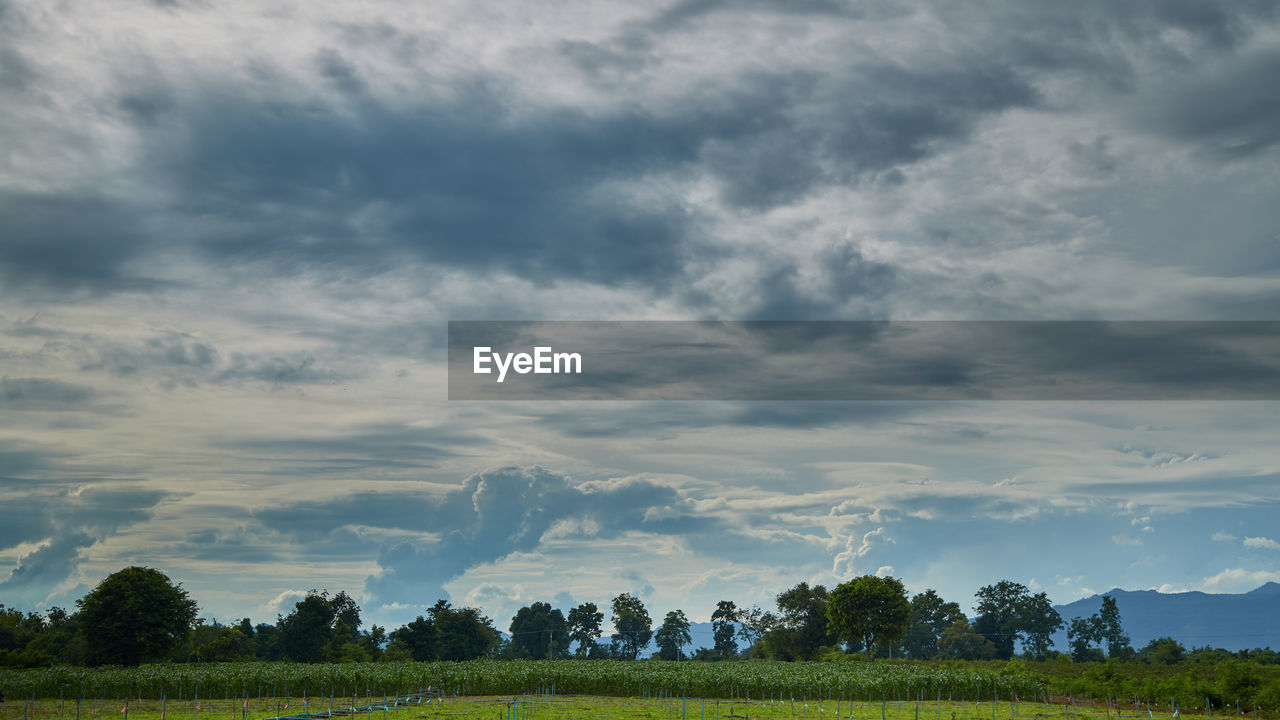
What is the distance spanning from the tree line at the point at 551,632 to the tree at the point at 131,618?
11cm

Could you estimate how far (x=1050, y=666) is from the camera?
94.5 metres

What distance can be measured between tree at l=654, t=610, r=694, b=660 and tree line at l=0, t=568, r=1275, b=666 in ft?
Answer: 0.87

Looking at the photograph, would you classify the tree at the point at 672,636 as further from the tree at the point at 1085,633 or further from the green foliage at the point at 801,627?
the tree at the point at 1085,633

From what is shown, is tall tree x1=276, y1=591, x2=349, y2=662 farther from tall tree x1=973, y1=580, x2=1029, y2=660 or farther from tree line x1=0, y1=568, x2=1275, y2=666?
tall tree x1=973, y1=580, x2=1029, y2=660

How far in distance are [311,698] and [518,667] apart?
17.9m

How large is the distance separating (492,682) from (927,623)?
127m

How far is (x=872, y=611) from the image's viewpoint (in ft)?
366

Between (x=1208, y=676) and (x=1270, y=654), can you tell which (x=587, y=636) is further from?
(x=1208, y=676)

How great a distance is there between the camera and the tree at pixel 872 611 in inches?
4402

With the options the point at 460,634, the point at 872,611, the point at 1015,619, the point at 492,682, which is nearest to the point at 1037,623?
the point at 1015,619

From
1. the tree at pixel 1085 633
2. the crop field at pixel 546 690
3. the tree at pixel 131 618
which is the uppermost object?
the tree at pixel 131 618

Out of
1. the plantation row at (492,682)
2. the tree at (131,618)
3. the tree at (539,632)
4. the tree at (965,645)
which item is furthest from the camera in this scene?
the tree at (539,632)

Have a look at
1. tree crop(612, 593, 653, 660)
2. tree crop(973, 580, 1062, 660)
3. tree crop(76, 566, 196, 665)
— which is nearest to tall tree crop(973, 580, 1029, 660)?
tree crop(973, 580, 1062, 660)

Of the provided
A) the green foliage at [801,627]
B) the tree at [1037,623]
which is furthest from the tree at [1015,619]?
the green foliage at [801,627]
